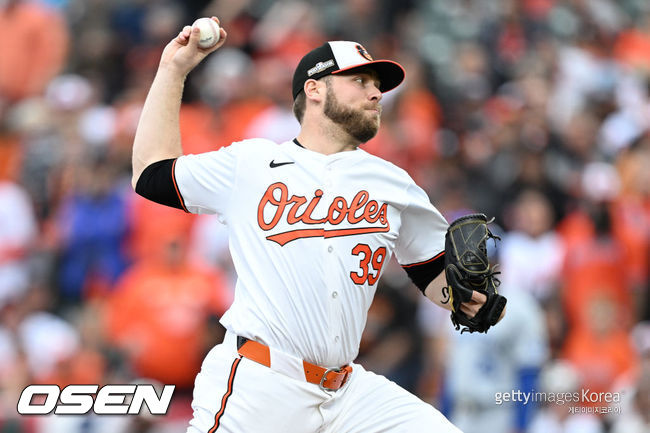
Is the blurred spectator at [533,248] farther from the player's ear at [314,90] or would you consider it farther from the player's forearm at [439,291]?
the player's ear at [314,90]

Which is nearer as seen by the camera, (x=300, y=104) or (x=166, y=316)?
(x=300, y=104)

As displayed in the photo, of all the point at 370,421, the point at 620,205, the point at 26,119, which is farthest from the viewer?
the point at 26,119

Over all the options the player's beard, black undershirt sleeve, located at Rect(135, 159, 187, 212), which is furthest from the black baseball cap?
black undershirt sleeve, located at Rect(135, 159, 187, 212)

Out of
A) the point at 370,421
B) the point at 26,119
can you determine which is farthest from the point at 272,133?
the point at 370,421

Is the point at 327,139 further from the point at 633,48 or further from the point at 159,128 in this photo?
the point at 633,48

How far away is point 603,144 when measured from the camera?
388 inches

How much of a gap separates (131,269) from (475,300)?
15.9 ft

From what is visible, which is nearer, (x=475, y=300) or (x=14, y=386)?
(x=475, y=300)

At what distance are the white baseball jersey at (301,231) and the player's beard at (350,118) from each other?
0.12 metres

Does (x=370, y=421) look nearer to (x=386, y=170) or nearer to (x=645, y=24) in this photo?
(x=386, y=170)

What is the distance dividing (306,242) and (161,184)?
0.65 metres

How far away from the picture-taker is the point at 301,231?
390 centimetres

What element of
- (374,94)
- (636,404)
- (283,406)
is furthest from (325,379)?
(636,404)

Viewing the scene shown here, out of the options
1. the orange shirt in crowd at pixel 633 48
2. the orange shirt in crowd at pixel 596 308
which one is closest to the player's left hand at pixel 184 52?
the orange shirt in crowd at pixel 596 308
